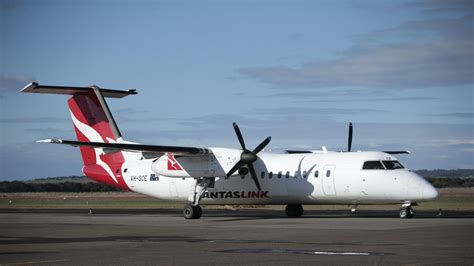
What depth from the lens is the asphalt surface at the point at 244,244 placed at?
54.1 feet

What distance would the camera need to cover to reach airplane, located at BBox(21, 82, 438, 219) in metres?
33.9

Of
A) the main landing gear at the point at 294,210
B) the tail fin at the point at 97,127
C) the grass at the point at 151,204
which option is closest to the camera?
the main landing gear at the point at 294,210

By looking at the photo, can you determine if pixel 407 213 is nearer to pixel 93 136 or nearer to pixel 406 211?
pixel 406 211

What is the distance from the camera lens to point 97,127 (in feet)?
135

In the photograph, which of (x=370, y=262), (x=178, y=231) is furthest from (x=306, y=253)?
(x=178, y=231)

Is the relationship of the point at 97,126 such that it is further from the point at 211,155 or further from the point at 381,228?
the point at 381,228

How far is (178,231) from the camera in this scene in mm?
26375

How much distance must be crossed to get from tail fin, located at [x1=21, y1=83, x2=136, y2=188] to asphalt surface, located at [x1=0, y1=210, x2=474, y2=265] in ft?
38.3

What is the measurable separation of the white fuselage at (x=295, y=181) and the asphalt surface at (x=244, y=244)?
442cm

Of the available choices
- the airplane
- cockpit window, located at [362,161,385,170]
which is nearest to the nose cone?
the airplane

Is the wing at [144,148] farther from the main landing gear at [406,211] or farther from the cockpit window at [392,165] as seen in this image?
the main landing gear at [406,211]

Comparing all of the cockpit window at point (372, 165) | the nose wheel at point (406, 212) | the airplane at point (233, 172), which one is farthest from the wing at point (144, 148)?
the nose wheel at point (406, 212)

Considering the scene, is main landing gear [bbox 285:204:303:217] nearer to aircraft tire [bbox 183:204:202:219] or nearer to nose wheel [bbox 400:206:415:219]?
aircraft tire [bbox 183:204:202:219]

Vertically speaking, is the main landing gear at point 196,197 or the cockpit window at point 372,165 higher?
the cockpit window at point 372,165
